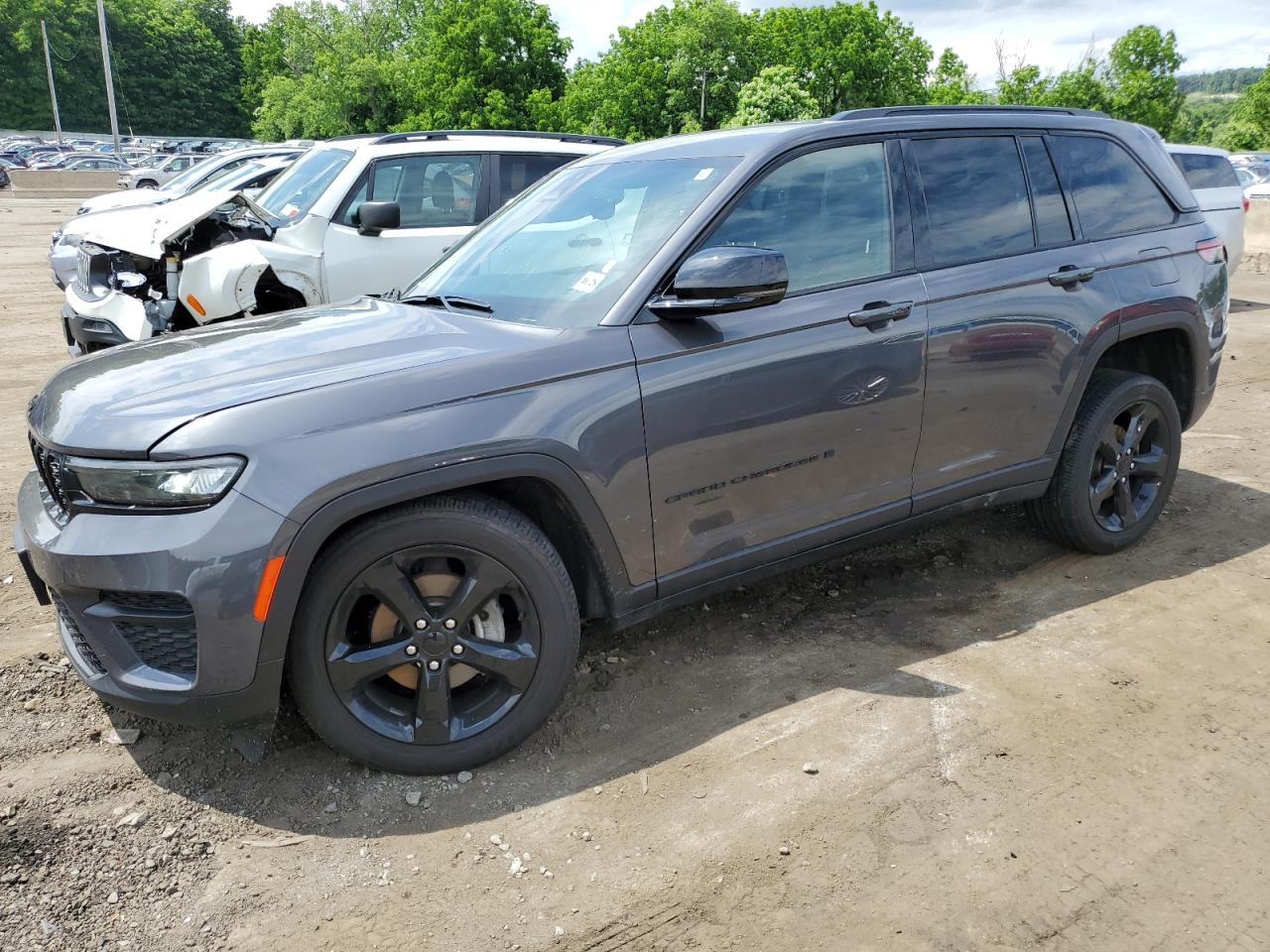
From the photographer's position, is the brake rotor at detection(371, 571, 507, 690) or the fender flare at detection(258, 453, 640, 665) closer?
the fender flare at detection(258, 453, 640, 665)

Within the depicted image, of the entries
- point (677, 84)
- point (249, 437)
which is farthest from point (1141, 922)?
point (677, 84)

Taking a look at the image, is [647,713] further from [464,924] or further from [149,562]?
[149,562]

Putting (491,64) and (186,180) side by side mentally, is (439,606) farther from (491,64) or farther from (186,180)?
(491,64)

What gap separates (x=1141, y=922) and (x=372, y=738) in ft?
6.71

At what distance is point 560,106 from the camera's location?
31938 mm

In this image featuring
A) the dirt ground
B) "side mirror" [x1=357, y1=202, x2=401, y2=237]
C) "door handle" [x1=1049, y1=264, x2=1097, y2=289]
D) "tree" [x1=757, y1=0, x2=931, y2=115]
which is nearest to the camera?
the dirt ground

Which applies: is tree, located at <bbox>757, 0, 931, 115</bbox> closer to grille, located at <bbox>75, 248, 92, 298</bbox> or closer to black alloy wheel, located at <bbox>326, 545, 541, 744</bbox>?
grille, located at <bbox>75, 248, 92, 298</bbox>

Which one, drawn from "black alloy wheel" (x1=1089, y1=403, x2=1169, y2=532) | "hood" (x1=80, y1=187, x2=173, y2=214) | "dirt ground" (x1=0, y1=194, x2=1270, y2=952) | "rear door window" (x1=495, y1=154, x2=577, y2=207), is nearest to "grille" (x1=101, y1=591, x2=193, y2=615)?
"dirt ground" (x1=0, y1=194, x2=1270, y2=952)

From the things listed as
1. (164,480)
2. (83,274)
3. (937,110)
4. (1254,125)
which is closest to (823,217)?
(937,110)

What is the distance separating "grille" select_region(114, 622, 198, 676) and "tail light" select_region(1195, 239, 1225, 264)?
439cm

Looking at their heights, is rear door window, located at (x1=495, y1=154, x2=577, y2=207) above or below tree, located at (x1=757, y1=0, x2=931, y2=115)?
below

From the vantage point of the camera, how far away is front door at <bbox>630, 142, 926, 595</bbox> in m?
3.17

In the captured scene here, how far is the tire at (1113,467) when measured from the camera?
4.30 metres

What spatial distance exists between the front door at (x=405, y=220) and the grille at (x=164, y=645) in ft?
15.8
